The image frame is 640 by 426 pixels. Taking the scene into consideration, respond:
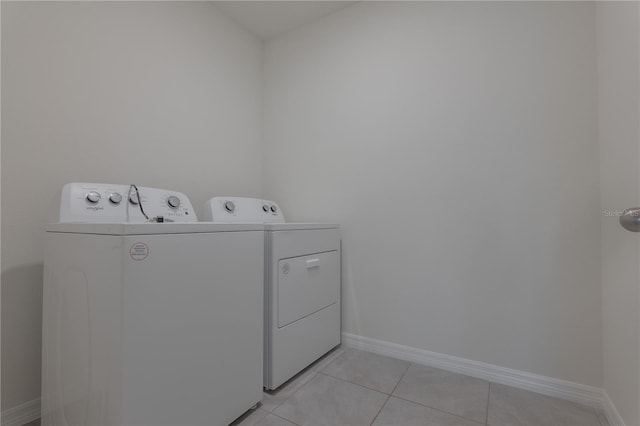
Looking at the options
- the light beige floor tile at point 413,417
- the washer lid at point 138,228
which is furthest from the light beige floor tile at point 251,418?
the washer lid at point 138,228

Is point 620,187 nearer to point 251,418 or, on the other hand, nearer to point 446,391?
point 446,391

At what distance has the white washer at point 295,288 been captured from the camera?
130cm

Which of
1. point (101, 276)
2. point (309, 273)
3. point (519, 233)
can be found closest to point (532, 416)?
point (519, 233)

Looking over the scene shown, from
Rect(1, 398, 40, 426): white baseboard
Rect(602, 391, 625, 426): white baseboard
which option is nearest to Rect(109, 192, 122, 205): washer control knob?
Rect(1, 398, 40, 426): white baseboard

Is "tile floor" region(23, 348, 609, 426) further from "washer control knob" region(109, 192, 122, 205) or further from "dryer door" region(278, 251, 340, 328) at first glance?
"washer control knob" region(109, 192, 122, 205)

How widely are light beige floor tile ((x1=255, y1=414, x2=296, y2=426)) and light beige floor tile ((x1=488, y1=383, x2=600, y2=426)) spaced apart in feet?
2.61

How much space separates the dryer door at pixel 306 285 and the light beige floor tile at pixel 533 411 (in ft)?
2.90

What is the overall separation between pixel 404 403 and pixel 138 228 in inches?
48.9

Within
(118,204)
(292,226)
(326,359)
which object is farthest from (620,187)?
(118,204)

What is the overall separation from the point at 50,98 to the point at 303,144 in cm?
131

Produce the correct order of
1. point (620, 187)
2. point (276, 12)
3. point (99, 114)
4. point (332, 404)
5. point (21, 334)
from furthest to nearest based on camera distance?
point (276, 12), point (99, 114), point (332, 404), point (21, 334), point (620, 187)

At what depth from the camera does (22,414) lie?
110cm

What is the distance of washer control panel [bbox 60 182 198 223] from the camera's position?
3.56ft

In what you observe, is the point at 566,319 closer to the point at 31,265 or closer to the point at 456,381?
the point at 456,381
